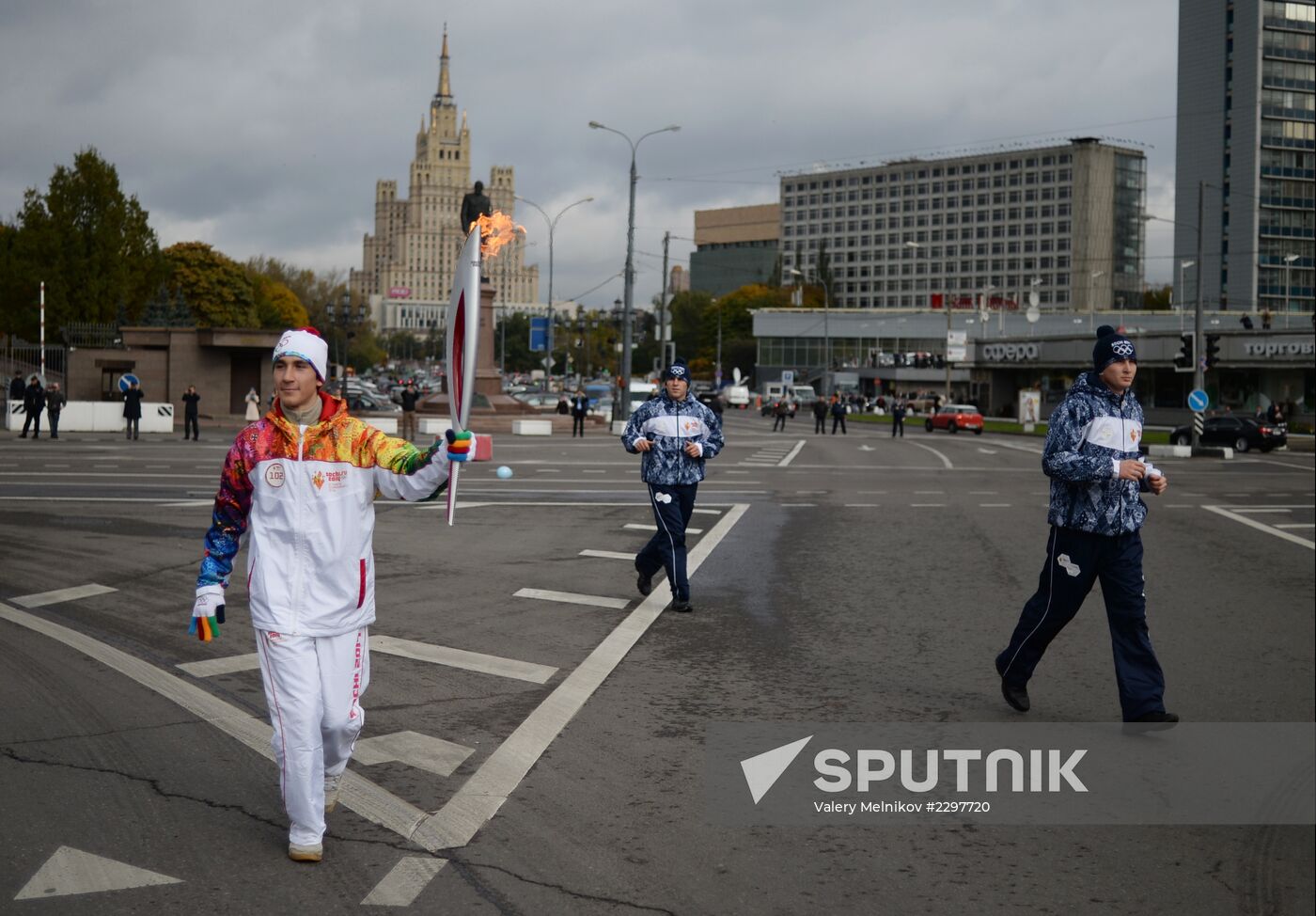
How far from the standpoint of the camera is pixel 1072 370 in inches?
3019

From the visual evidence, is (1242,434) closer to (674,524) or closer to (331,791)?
(674,524)

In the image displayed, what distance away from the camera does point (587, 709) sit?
7.03 metres

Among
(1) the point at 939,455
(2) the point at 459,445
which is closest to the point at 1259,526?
(2) the point at 459,445

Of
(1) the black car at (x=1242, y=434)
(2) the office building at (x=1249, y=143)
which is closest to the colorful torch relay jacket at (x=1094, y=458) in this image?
(1) the black car at (x=1242, y=434)

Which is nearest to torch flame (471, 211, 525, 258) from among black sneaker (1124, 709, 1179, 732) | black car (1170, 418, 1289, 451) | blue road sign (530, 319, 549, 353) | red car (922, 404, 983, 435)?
black sneaker (1124, 709, 1179, 732)

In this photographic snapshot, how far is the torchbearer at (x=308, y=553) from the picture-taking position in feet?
15.8

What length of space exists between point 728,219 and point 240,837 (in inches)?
7721

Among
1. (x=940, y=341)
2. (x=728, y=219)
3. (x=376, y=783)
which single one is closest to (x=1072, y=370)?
(x=940, y=341)

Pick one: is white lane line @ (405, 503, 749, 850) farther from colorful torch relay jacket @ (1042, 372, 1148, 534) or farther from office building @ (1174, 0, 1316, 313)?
office building @ (1174, 0, 1316, 313)

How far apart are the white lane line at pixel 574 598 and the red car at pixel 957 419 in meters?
52.2

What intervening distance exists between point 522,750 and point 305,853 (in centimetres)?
160

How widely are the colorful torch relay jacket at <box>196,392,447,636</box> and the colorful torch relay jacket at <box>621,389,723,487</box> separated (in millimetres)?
4919

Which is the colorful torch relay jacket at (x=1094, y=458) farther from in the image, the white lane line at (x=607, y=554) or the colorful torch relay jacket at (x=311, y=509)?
the white lane line at (x=607, y=554)

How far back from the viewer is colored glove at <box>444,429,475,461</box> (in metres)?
4.92
